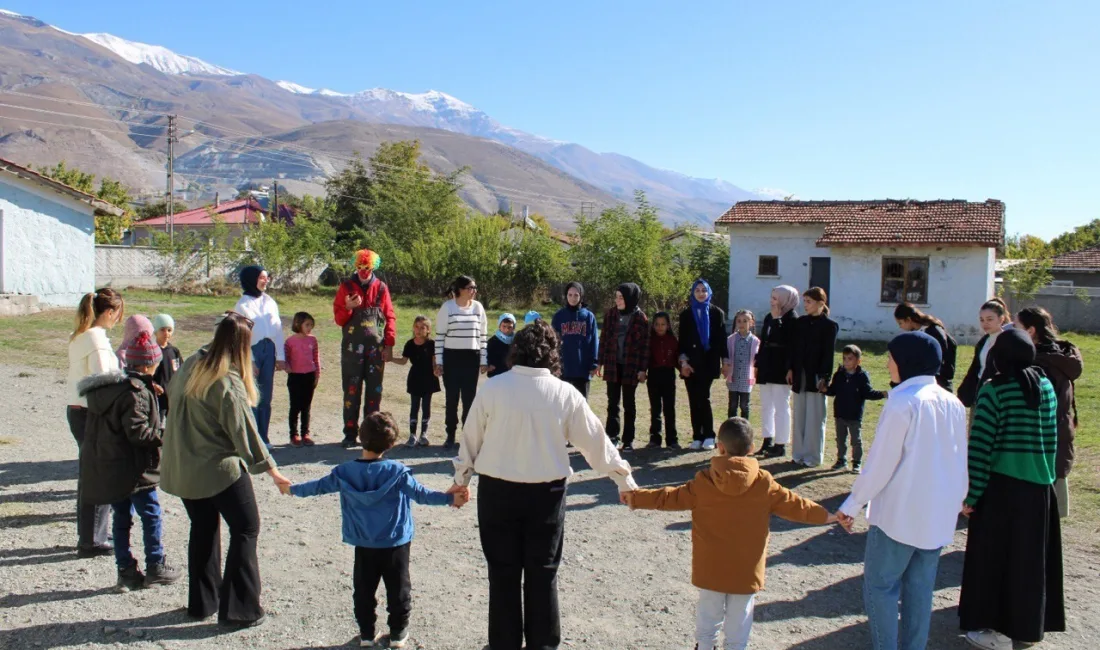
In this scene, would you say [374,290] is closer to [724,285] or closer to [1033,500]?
[1033,500]

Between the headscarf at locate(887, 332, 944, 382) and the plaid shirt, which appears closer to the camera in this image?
the headscarf at locate(887, 332, 944, 382)

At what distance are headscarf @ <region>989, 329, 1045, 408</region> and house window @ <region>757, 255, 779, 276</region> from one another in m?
24.0

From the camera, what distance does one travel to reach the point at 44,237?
2191 centimetres

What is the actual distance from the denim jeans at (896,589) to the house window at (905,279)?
897 inches

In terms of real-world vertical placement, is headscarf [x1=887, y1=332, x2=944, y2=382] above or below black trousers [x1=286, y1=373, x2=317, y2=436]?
above

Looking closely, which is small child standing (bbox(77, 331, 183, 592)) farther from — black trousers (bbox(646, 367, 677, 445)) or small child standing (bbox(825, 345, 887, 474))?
small child standing (bbox(825, 345, 887, 474))

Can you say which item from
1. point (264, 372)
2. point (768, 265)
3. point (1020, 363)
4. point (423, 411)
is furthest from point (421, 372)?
point (768, 265)

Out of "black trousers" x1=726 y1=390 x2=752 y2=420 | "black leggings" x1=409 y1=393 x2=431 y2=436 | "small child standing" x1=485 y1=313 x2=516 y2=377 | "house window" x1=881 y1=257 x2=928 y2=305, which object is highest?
"house window" x1=881 y1=257 x2=928 y2=305

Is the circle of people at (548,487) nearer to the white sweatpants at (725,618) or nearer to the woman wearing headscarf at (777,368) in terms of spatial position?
the white sweatpants at (725,618)

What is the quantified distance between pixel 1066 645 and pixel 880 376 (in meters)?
12.5

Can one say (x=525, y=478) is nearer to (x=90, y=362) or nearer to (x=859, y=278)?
(x=90, y=362)

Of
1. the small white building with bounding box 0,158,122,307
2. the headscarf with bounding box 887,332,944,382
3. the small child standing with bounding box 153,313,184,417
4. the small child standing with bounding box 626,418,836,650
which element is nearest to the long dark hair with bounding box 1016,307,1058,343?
the headscarf with bounding box 887,332,944,382

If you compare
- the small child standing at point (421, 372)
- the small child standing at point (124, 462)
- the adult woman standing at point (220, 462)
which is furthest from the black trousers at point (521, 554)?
the small child standing at point (421, 372)

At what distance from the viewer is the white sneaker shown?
4.37 metres
